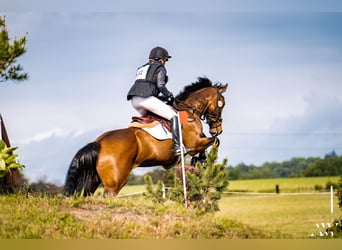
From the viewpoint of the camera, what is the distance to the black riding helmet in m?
7.78

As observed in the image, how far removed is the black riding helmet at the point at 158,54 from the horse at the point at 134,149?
1.86 ft

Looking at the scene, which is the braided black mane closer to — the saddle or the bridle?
the bridle

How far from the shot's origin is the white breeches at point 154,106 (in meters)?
7.71

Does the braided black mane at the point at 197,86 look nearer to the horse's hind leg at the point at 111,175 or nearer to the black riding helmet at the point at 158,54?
the black riding helmet at the point at 158,54

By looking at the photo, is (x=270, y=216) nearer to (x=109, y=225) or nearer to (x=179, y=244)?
(x=179, y=244)

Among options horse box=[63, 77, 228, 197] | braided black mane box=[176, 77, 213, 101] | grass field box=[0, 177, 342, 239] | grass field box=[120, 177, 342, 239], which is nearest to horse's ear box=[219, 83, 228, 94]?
horse box=[63, 77, 228, 197]

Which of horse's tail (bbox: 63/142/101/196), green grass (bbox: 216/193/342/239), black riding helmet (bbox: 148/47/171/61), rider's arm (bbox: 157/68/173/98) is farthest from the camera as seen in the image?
green grass (bbox: 216/193/342/239)

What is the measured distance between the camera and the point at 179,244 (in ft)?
22.7

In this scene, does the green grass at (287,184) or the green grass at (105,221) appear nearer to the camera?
the green grass at (105,221)

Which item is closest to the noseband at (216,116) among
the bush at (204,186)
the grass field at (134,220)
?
the bush at (204,186)

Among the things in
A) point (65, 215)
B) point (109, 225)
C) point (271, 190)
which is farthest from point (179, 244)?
point (271, 190)

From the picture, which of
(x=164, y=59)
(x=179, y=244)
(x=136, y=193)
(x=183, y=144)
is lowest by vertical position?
(x=179, y=244)

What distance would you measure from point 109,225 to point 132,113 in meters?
1.59

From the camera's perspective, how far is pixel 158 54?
779 centimetres
